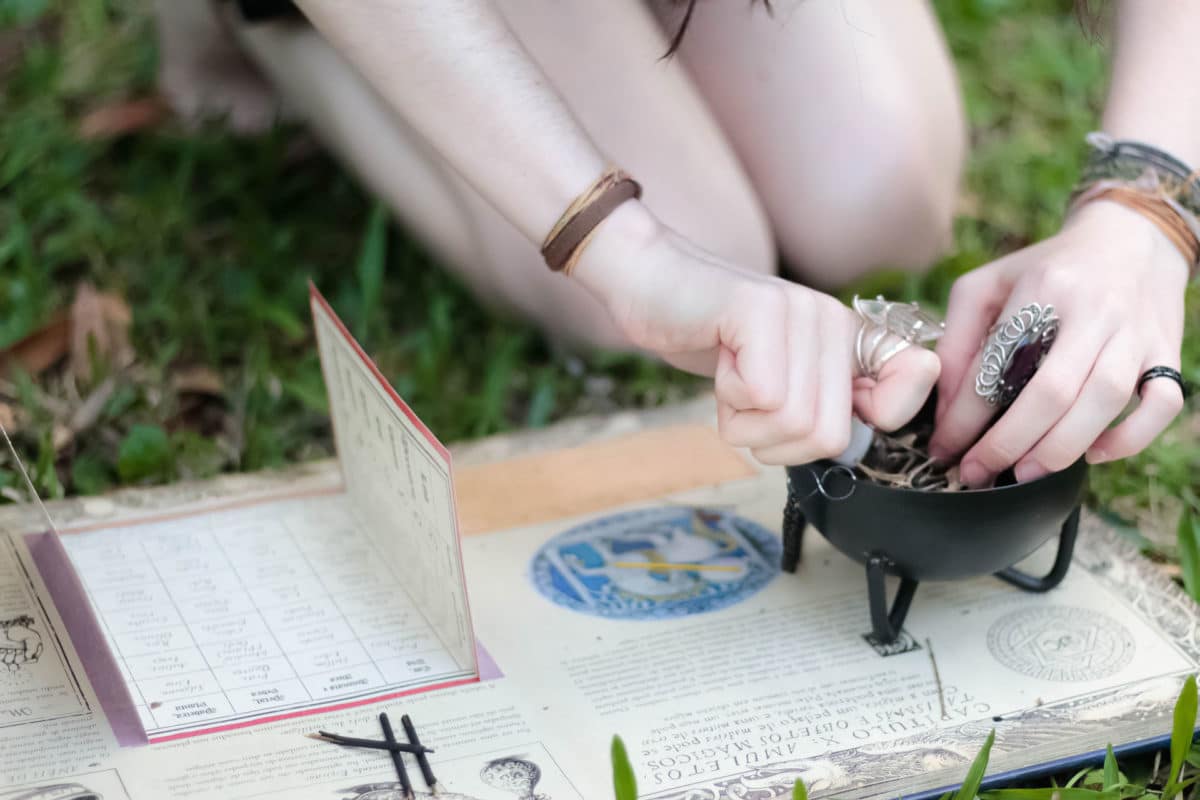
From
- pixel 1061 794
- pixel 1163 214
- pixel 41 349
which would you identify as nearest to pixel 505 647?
pixel 1061 794

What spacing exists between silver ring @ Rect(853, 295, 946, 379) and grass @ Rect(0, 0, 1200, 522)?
27 centimetres

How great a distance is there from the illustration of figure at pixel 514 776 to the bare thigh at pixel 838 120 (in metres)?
0.77

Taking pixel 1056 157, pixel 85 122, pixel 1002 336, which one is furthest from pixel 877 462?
pixel 85 122

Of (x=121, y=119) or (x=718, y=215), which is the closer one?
(x=718, y=215)

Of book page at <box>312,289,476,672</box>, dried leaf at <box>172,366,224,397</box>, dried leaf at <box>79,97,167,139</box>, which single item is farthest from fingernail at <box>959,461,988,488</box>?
dried leaf at <box>79,97,167,139</box>

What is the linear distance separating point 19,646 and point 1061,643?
0.75 meters

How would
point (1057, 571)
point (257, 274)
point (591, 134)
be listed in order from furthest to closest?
Answer: point (257, 274) → point (591, 134) → point (1057, 571)

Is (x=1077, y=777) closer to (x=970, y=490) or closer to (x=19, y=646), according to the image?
(x=970, y=490)

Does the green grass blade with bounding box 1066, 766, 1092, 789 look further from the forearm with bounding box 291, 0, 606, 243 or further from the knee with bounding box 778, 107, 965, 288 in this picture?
the knee with bounding box 778, 107, 965, 288

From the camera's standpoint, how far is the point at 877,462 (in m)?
1.00

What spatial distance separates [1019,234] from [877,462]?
2.49 feet

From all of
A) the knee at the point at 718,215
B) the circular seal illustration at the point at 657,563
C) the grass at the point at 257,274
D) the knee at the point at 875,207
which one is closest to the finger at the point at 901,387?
the circular seal illustration at the point at 657,563

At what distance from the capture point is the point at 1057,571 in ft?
3.36

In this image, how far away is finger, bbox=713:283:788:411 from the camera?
0.86m
